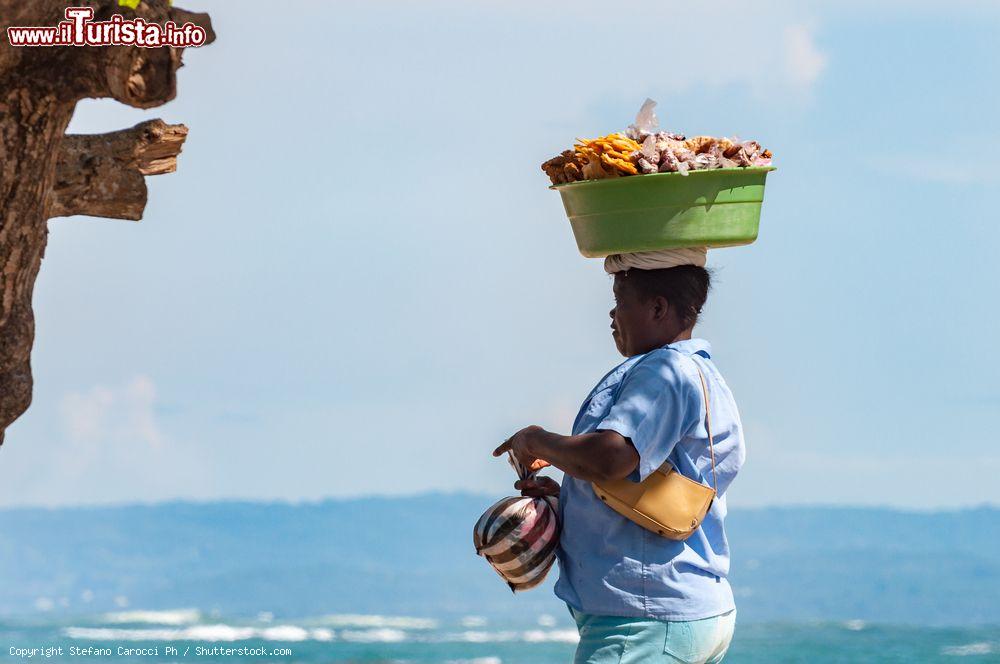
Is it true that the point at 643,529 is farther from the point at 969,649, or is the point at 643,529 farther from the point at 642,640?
the point at 969,649

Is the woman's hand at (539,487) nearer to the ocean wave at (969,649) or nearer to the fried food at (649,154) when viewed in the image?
the fried food at (649,154)

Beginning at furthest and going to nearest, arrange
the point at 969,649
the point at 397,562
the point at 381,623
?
the point at 397,562 → the point at 381,623 → the point at 969,649

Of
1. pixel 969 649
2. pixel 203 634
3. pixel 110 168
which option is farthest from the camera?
pixel 203 634

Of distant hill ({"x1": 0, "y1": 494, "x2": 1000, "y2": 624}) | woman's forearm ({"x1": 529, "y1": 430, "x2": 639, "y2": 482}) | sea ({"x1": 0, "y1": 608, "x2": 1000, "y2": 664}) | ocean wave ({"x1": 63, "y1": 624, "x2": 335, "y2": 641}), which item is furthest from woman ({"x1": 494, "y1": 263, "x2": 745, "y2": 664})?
distant hill ({"x1": 0, "y1": 494, "x2": 1000, "y2": 624})

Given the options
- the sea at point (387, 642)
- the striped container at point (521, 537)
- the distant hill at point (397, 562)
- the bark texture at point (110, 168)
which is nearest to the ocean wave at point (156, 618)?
the sea at point (387, 642)

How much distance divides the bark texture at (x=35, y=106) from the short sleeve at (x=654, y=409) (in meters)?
1.32

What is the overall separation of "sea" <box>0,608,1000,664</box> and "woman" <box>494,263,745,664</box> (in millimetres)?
18078

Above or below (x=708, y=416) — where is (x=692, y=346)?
above

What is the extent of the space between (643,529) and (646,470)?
156 millimetres

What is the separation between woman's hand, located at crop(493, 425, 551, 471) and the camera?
3.07 meters

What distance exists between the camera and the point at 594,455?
2922mm

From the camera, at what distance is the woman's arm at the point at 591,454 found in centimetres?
291

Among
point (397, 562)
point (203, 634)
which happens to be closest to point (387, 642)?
point (203, 634)

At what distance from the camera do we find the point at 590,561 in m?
3.04
